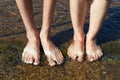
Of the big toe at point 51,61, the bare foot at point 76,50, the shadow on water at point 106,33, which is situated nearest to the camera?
the big toe at point 51,61

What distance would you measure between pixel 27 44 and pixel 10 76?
0.54 metres

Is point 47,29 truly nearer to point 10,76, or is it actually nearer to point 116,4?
point 10,76

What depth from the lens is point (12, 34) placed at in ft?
12.8

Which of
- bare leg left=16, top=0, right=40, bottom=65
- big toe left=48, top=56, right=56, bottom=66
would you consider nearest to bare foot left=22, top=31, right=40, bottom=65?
bare leg left=16, top=0, right=40, bottom=65

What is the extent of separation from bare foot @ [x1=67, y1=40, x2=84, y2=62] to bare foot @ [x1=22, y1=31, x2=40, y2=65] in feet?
1.17

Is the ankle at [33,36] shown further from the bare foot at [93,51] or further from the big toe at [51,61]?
the bare foot at [93,51]

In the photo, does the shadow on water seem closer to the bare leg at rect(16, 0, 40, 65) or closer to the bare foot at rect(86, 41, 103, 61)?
the bare foot at rect(86, 41, 103, 61)

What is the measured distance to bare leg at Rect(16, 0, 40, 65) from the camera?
3.32 m

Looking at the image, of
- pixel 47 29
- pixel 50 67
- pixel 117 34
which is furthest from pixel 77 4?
pixel 117 34

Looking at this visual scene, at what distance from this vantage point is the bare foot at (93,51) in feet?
11.6

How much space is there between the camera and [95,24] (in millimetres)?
3463

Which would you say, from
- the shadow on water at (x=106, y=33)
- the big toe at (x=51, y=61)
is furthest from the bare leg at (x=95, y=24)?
the big toe at (x=51, y=61)

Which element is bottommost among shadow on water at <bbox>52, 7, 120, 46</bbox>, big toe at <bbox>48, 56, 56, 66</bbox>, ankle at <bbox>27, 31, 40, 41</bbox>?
big toe at <bbox>48, 56, 56, 66</bbox>

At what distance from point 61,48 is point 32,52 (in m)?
0.37
